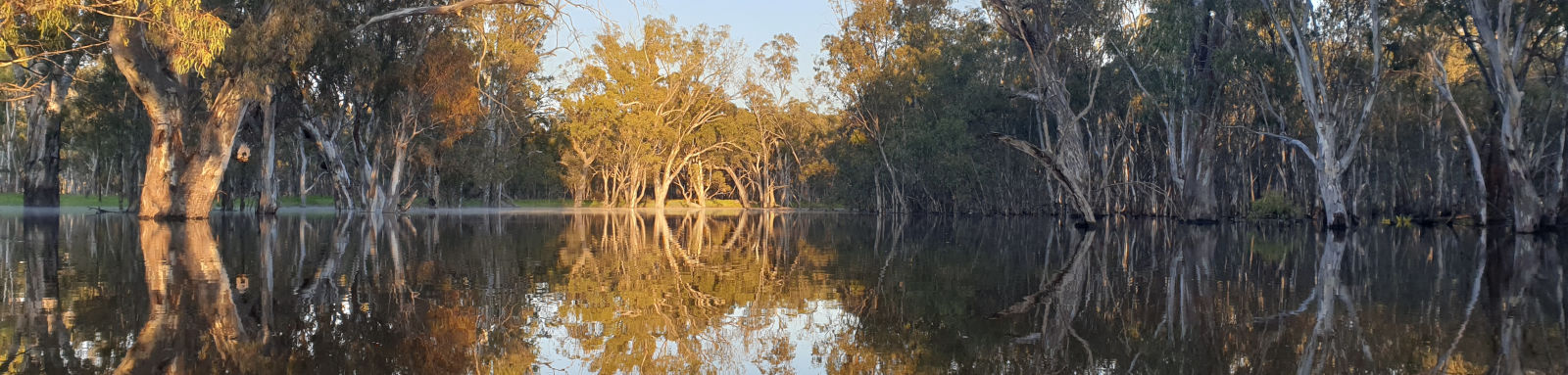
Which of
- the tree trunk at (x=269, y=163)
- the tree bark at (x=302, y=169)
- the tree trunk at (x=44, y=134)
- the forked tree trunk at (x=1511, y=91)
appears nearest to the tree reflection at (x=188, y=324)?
the tree trunk at (x=269, y=163)

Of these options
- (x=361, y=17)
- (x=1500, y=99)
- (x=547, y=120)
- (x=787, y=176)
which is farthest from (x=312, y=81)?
(x=787, y=176)

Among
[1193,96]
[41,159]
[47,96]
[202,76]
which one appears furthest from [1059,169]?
[41,159]

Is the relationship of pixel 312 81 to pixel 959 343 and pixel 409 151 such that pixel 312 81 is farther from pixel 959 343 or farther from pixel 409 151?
pixel 959 343

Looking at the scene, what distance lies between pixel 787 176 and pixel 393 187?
3646cm

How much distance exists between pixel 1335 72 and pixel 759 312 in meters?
28.0

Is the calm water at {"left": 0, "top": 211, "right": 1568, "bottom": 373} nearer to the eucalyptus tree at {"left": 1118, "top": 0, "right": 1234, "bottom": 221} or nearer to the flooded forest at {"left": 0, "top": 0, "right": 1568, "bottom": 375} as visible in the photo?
the flooded forest at {"left": 0, "top": 0, "right": 1568, "bottom": 375}

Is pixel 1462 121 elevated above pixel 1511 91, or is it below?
below

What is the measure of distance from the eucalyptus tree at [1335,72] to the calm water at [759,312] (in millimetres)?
12770

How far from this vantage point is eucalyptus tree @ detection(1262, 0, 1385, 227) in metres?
25.6

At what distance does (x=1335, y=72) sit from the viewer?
96.8ft

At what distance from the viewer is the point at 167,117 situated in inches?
990

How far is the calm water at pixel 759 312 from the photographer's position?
5.27 m

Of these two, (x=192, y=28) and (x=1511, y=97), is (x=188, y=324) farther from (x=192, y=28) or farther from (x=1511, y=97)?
(x=1511, y=97)

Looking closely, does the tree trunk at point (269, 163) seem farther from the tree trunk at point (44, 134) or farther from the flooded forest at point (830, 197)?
the tree trunk at point (44, 134)
